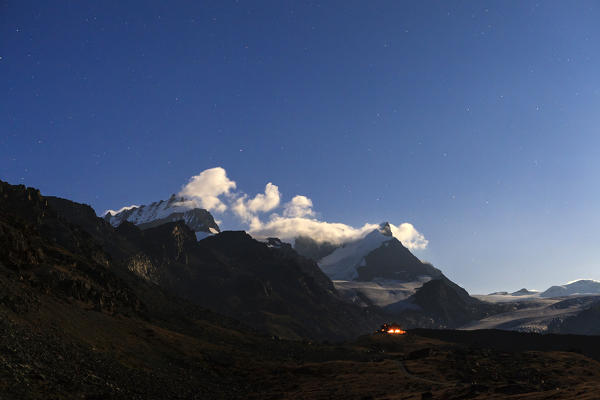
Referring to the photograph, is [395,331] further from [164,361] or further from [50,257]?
[50,257]

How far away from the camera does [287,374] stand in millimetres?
86438

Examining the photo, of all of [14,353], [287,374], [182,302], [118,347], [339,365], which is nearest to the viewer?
[14,353]

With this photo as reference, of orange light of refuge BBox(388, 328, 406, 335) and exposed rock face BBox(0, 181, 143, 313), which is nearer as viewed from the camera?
exposed rock face BBox(0, 181, 143, 313)

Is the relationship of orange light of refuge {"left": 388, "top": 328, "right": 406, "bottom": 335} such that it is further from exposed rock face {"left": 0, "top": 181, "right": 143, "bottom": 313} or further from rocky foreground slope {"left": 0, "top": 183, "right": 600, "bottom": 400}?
exposed rock face {"left": 0, "top": 181, "right": 143, "bottom": 313}

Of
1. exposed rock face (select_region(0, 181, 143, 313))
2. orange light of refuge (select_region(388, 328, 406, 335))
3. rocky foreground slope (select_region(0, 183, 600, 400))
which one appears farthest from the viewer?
orange light of refuge (select_region(388, 328, 406, 335))

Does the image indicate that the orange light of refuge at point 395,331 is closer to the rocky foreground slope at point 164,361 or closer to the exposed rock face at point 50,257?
the rocky foreground slope at point 164,361

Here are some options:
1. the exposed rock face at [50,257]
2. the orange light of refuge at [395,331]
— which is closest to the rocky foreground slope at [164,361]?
the exposed rock face at [50,257]

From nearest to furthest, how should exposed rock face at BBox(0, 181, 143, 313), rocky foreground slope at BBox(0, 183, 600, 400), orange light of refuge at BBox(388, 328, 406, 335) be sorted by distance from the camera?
rocky foreground slope at BBox(0, 183, 600, 400) → exposed rock face at BBox(0, 181, 143, 313) → orange light of refuge at BBox(388, 328, 406, 335)

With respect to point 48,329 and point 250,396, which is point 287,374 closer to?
point 250,396

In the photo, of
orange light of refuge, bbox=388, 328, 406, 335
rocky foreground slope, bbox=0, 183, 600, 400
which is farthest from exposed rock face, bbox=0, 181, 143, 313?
orange light of refuge, bbox=388, 328, 406, 335

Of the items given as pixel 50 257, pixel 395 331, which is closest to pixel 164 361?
pixel 50 257

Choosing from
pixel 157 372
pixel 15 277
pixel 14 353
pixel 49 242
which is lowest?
pixel 157 372

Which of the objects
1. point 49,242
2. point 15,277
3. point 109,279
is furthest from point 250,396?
point 49,242

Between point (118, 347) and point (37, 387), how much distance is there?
3357 centimetres
